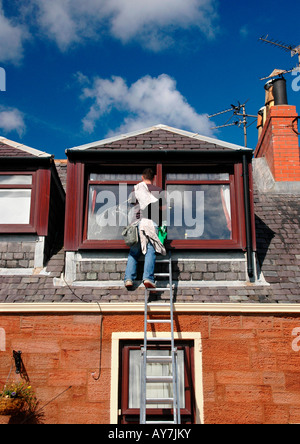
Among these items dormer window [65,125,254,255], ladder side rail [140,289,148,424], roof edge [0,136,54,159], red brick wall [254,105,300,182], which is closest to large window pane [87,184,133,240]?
dormer window [65,125,254,255]

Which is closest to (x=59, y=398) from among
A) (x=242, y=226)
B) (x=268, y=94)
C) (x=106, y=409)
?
(x=106, y=409)

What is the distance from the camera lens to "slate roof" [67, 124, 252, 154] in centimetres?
830

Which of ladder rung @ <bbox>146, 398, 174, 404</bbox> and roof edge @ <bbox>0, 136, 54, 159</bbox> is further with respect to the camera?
roof edge @ <bbox>0, 136, 54, 159</bbox>

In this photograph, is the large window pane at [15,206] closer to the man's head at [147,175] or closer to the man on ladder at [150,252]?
the man on ladder at [150,252]

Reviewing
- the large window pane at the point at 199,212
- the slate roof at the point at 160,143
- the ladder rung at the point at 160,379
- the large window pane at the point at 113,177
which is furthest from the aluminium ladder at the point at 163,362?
the slate roof at the point at 160,143

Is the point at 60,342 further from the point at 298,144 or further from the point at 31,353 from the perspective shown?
the point at 298,144

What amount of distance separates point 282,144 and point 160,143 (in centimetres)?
366

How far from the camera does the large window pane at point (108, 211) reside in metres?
8.01

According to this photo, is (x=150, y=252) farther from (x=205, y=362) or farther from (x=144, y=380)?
(x=144, y=380)

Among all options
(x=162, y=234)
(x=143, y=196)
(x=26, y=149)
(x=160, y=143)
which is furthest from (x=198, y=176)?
(x=26, y=149)

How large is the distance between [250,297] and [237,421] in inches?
71.3

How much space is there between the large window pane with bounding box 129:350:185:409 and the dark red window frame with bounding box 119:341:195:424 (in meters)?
0.06

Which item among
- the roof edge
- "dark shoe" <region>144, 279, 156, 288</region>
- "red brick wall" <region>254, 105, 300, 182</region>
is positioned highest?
"red brick wall" <region>254, 105, 300, 182</region>

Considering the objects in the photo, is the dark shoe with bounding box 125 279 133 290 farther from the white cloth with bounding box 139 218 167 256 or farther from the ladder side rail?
the white cloth with bounding box 139 218 167 256
